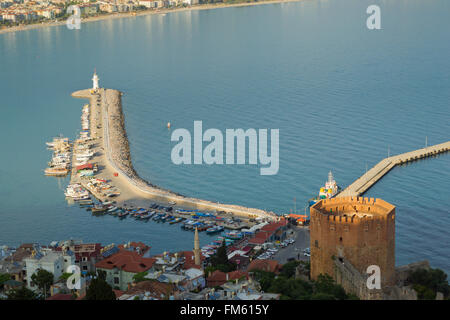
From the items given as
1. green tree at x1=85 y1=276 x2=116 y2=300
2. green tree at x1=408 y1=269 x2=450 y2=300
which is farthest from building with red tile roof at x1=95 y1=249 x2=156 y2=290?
green tree at x1=408 y1=269 x2=450 y2=300

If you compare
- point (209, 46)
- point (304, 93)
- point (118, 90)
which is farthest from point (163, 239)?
point (209, 46)

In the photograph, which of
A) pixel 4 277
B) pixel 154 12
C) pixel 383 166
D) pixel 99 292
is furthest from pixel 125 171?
pixel 154 12

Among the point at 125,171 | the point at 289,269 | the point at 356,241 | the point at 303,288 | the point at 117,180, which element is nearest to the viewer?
the point at 303,288

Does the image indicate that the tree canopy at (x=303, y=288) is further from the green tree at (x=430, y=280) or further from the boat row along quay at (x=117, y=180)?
the boat row along quay at (x=117, y=180)

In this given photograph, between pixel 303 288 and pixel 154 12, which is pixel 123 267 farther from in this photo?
pixel 154 12

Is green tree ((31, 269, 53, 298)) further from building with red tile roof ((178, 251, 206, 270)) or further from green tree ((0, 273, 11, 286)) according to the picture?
building with red tile roof ((178, 251, 206, 270))
